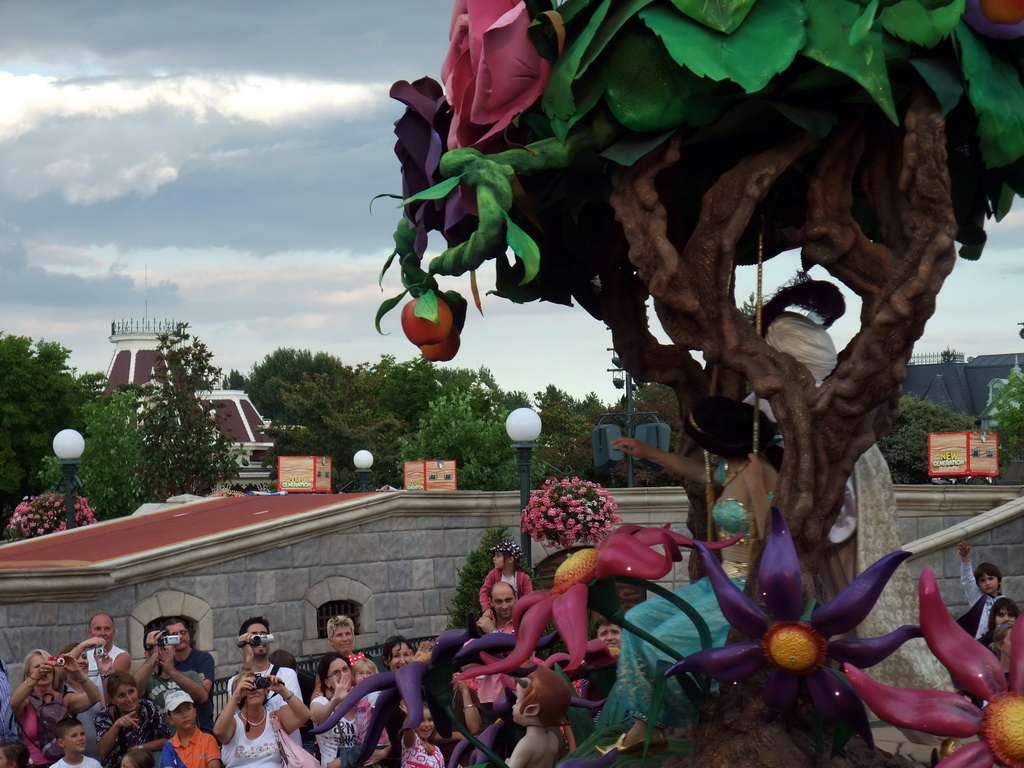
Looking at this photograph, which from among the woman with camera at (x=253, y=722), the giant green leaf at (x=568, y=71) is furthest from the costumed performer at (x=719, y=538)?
the woman with camera at (x=253, y=722)

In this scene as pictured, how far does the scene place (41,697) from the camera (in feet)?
26.4

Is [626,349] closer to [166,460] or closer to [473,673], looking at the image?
[473,673]

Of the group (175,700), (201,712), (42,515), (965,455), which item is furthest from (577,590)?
(965,455)

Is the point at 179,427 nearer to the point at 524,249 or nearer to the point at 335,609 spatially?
the point at 335,609

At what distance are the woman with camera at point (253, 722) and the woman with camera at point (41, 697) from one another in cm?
126

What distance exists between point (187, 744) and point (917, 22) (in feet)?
17.1

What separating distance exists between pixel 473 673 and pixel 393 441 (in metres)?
41.3

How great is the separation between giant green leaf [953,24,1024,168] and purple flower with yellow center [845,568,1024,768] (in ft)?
6.06

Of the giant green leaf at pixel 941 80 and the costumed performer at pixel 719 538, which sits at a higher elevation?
the giant green leaf at pixel 941 80

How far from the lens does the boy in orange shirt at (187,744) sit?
7168 millimetres

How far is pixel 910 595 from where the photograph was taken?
238 inches

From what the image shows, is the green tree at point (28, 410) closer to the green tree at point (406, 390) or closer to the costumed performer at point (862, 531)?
the green tree at point (406, 390)

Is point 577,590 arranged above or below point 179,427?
below

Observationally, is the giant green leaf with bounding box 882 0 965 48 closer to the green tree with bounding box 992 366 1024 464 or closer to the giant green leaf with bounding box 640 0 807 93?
the giant green leaf with bounding box 640 0 807 93
